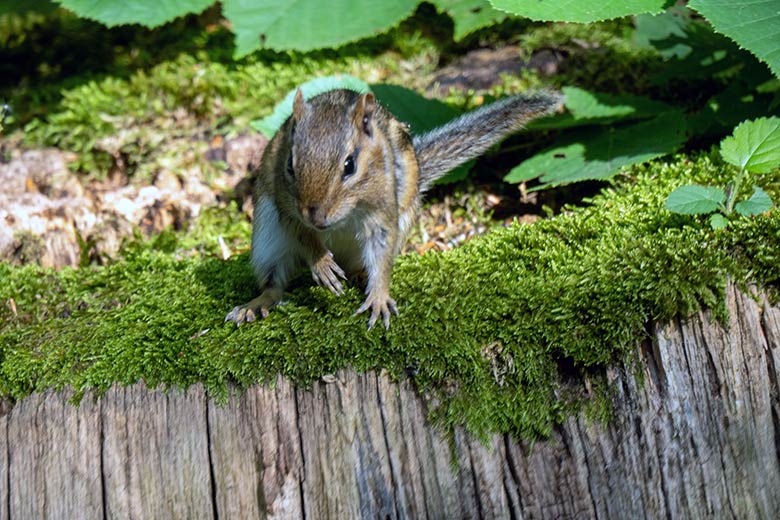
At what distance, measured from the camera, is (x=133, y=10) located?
13.5 ft

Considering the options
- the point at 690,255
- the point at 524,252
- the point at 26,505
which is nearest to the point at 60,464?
the point at 26,505

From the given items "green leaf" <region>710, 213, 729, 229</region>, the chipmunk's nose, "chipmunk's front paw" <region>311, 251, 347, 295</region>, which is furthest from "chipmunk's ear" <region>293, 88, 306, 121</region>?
"green leaf" <region>710, 213, 729, 229</region>

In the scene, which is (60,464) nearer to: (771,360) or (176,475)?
(176,475)

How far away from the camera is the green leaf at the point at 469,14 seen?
13.7 feet

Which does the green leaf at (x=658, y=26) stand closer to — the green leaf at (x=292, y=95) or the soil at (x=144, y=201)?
the soil at (x=144, y=201)

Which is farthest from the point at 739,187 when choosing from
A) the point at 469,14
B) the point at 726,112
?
Result: the point at 469,14

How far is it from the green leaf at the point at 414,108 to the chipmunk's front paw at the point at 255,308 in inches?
51.8

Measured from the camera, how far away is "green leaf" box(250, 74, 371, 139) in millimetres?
3791

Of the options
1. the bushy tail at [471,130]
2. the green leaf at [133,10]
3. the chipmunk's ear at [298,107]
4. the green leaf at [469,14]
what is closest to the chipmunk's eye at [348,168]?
the chipmunk's ear at [298,107]

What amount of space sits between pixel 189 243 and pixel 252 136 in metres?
0.87

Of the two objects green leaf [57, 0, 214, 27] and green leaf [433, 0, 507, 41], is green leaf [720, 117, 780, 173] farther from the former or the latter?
green leaf [57, 0, 214, 27]

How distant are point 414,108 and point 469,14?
0.71m

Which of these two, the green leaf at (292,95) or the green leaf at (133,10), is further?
the green leaf at (133,10)

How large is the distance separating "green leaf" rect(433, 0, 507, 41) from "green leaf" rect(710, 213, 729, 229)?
1816mm
